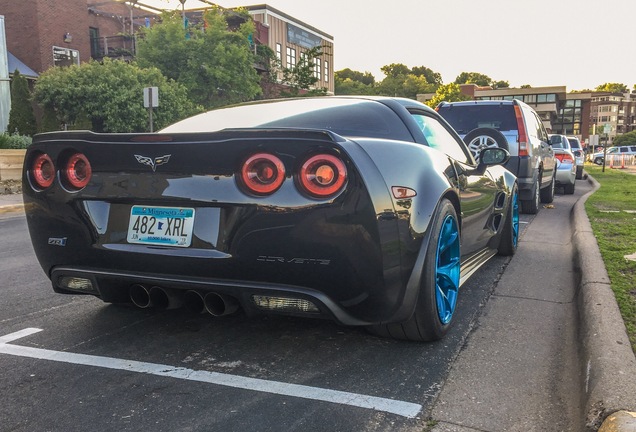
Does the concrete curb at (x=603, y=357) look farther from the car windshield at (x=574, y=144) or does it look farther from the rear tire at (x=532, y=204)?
the car windshield at (x=574, y=144)

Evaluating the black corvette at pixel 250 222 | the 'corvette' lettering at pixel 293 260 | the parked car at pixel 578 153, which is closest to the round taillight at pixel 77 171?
the black corvette at pixel 250 222

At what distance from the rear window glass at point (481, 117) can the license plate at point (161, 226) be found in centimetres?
701

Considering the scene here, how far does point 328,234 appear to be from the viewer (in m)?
2.60

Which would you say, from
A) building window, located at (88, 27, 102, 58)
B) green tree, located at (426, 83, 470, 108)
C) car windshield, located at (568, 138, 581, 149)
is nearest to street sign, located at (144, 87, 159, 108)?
car windshield, located at (568, 138, 581, 149)

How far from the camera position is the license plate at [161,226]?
9.08 feet

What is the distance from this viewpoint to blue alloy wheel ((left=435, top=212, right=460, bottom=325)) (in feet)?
10.6

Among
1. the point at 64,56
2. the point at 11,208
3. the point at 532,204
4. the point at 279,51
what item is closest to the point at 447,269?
the point at 532,204

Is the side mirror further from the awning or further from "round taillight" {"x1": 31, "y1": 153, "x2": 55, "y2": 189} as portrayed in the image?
the awning

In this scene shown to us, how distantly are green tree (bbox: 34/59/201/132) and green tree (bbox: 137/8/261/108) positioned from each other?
3.18 meters

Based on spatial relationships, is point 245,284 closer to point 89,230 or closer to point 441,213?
point 89,230

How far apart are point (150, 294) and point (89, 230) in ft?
1.49

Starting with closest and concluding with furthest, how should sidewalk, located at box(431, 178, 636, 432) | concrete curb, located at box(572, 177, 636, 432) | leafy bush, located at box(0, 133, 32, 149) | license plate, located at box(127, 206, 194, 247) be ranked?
concrete curb, located at box(572, 177, 636, 432)
sidewalk, located at box(431, 178, 636, 432)
license plate, located at box(127, 206, 194, 247)
leafy bush, located at box(0, 133, 32, 149)

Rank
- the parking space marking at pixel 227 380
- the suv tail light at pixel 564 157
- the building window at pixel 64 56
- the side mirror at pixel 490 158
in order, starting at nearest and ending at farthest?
the parking space marking at pixel 227 380
the side mirror at pixel 490 158
the suv tail light at pixel 564 157
the building window at pixel 64 56

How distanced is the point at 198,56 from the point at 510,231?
954 inches
